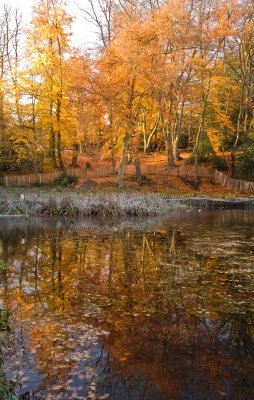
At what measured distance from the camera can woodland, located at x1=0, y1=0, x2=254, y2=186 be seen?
24.7 meters

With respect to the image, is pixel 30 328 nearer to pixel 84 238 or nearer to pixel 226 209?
pixel 84 238

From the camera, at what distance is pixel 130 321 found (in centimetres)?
543

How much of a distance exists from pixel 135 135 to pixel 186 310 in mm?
20746

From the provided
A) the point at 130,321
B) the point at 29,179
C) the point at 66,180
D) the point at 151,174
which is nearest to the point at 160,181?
the point at 151,174

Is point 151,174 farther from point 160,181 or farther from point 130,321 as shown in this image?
point 130,321

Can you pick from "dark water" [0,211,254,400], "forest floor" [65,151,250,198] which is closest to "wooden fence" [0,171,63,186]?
"forest floor" [65,151,250,198]

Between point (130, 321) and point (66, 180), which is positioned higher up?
point (66, 180)

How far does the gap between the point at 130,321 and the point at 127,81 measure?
21.7 metres

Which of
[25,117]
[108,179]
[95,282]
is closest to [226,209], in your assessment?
[108,179]

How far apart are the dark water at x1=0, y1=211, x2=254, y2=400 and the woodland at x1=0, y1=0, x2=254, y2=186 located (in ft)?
53.2

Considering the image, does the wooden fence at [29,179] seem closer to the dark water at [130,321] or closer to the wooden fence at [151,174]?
the wooden fence at [151,174]

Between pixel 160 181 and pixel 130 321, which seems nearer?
pixel 130 321

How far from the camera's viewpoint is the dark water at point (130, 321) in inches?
155

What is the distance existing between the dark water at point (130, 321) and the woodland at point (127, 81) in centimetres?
1622
